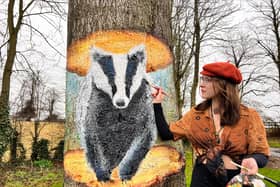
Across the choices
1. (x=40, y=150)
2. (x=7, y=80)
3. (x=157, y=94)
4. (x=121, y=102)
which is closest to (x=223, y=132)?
(x=157, y=94)

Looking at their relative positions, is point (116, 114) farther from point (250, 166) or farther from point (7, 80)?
point (7, 80)

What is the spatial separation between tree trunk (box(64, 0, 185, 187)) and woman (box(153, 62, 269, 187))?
0.35 m

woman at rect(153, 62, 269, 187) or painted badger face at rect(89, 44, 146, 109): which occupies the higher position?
painted badger face at rect(89, 44, 146, 109)

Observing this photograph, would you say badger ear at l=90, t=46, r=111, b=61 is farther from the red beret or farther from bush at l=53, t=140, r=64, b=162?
bush at l=53, t=140, r=64, b=162

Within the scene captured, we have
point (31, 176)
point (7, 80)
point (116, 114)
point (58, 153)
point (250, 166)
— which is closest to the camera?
point (250, 166)

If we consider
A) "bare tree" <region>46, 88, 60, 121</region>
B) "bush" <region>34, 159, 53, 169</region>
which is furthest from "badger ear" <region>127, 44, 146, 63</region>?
"bare tree" <region>46, 88, 60, 121</region>

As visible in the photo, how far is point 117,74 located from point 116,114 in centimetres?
27

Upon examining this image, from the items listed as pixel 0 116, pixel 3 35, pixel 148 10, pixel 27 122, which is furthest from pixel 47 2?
pixel 148 10

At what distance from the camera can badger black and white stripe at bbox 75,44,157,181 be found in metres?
2.91

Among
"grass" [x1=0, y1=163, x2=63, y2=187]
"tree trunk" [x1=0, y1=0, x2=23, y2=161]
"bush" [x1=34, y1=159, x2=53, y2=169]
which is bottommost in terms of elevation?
"bush" [x1=34, y1=159, x2=53, y2=169]

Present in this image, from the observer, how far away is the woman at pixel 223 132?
108 inches

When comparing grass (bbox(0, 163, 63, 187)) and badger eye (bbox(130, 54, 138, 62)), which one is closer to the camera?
badger eye (bbox(130, 54, 138, 62))

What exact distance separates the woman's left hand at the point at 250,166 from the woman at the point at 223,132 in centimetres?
4

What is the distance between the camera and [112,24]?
9.76 feet
